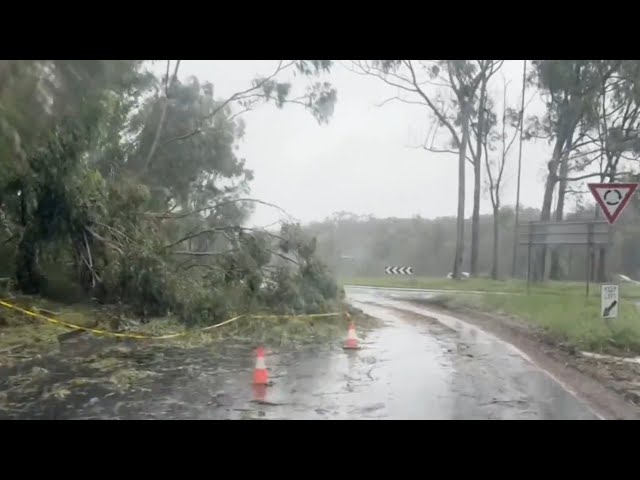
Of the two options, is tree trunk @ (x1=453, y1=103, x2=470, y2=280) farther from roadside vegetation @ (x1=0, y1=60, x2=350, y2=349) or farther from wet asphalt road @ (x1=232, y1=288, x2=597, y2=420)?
wet asphalt road @ (x1=232, y1=288, x2=597, y2=420)

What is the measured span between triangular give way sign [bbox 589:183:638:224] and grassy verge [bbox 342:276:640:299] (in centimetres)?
497

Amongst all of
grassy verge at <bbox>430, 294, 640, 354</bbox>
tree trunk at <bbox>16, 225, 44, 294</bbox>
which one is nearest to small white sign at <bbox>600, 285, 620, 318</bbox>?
grassy verge at <bbox>430, 294, 640, 354</bbox>

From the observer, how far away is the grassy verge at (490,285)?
56.5 feet

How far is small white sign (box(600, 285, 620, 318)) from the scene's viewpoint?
1150 centimetres

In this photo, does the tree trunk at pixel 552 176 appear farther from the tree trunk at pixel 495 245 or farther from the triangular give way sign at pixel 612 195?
the triangular give way sign at pixel 612 195

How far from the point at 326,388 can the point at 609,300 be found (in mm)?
5741

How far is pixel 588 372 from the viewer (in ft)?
31.5

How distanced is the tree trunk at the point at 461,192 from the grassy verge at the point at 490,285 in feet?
2.67

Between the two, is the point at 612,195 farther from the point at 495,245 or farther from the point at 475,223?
the point at 475,223

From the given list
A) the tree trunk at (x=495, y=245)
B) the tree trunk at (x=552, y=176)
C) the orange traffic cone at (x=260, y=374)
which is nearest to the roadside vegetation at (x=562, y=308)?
the tree trunk at (x=495, y=245)
